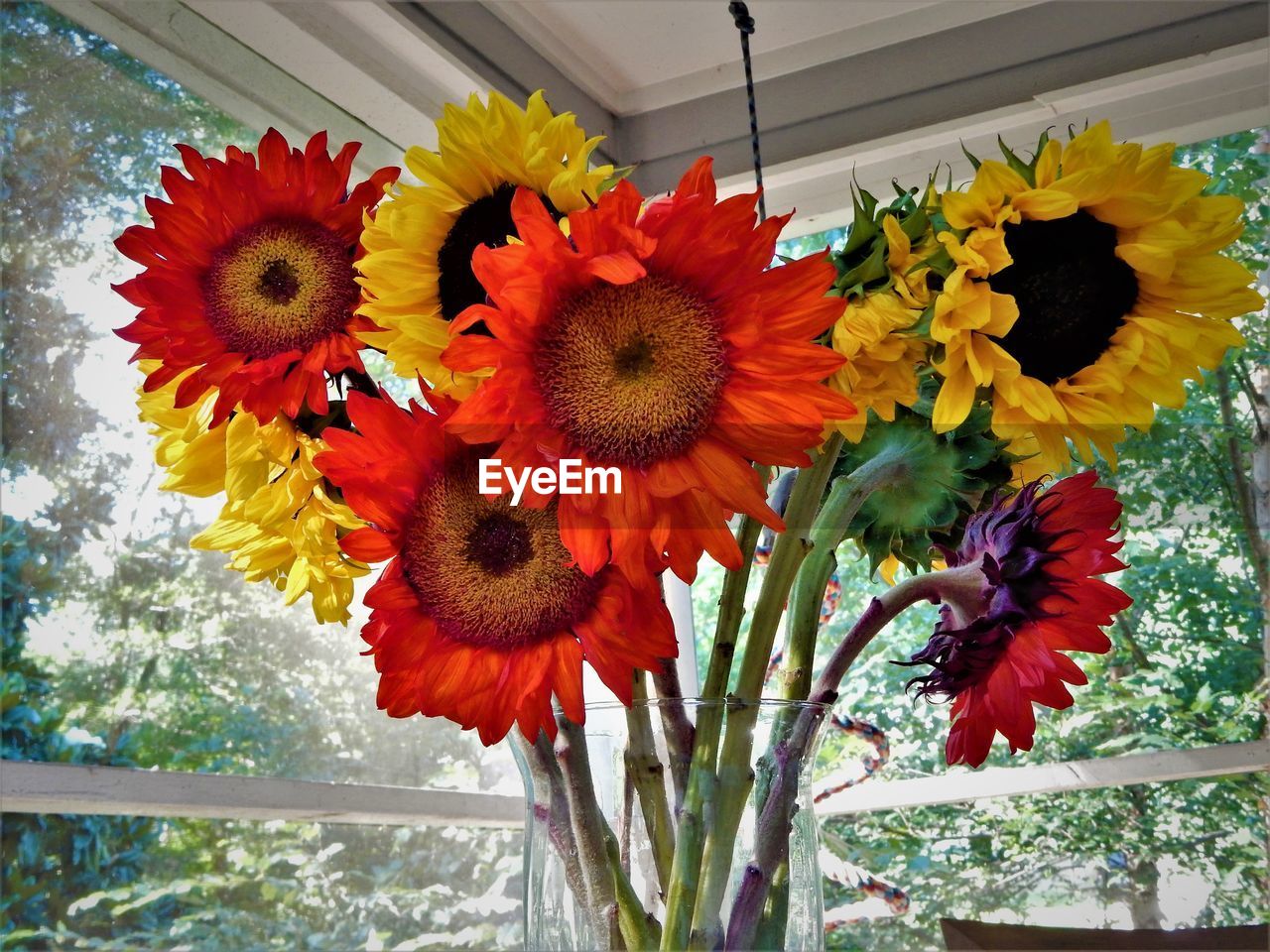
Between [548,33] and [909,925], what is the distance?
3.12ft

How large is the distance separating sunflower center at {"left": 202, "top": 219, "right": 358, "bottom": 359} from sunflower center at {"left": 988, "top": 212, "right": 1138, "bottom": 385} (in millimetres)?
275

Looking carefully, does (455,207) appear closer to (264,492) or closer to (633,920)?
(264,492)

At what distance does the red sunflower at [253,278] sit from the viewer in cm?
46

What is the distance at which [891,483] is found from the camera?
0.50 metres

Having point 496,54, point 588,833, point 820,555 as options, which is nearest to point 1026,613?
point 820,555

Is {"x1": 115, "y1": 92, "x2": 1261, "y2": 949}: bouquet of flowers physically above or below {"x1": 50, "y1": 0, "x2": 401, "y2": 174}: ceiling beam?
below

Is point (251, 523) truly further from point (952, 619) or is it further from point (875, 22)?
point (875, 22)

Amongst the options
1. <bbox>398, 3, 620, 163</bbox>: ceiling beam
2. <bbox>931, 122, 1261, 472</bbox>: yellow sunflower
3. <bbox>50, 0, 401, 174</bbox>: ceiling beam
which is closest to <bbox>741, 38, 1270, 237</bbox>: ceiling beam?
<bbox>398, 3, 620, 163</bbox>: ceiling beam

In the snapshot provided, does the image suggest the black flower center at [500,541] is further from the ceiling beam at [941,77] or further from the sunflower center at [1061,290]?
the ceiling beam at [941,77]

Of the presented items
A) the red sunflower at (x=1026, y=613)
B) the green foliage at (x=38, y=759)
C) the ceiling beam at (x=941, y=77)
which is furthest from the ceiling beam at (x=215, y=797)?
the ceiling beam at (x=941, y=77)

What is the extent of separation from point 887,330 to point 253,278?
0.87 ft

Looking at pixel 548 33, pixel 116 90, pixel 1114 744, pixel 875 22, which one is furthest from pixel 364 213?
pixel 1114 744

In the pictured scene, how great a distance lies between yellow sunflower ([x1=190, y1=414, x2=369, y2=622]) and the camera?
472 millimetres

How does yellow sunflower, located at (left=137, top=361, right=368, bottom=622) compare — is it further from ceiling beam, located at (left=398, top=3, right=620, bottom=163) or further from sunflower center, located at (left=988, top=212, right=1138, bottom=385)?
ceiling beam, located at (left=398, top=3, right=620, bottom=163)
